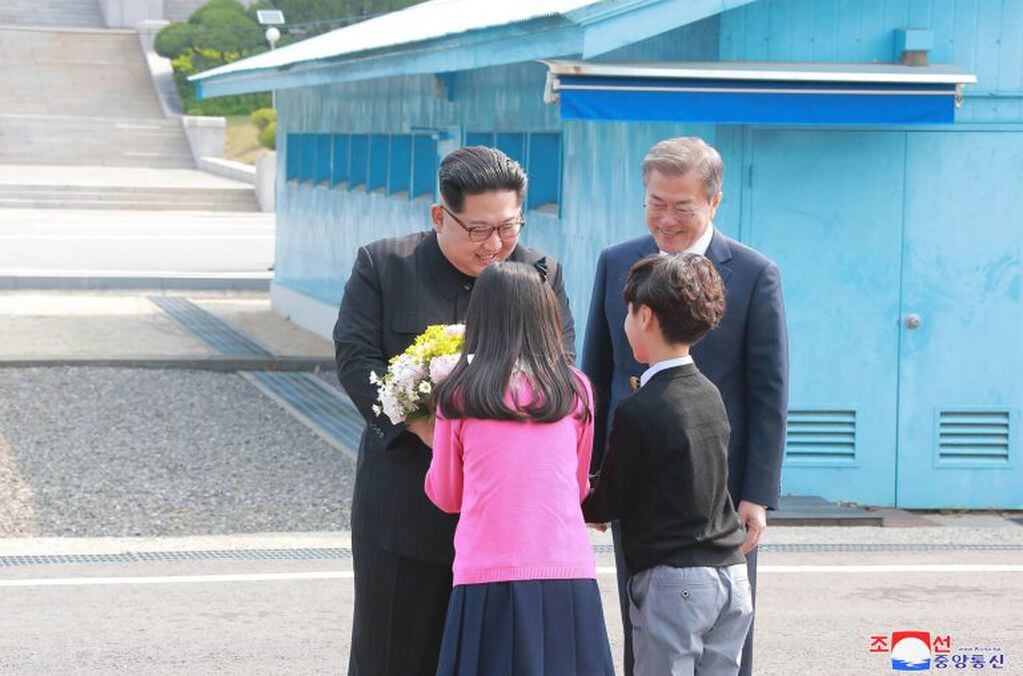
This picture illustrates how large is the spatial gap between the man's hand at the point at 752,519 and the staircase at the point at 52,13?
5042cm

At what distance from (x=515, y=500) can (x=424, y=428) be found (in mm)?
370

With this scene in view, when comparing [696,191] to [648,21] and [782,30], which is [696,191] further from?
[782,30]

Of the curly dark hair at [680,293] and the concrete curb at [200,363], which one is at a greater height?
the curly dark hair at [680,293]

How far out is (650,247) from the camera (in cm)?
482

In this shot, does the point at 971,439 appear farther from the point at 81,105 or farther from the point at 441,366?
the point at 81,105

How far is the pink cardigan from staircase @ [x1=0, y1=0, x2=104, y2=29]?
50.9 meters

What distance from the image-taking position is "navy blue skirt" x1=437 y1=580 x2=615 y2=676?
3.92m

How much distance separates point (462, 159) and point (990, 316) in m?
6.37

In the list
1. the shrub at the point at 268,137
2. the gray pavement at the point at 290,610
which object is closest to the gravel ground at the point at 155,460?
the gray pavement at the point at 290,610

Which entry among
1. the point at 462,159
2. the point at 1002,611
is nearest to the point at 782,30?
the point at 1002,611

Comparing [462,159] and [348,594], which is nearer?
[462,159]

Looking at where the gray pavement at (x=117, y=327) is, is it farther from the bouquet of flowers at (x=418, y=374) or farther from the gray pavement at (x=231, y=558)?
the bouquet of flowers at (x=418, y=374)

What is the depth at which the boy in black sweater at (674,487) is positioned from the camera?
417 cm

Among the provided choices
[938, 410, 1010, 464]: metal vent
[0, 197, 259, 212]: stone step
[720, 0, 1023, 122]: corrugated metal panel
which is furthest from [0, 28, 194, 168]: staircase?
[938, 410, 1010, 464]: metal vent
